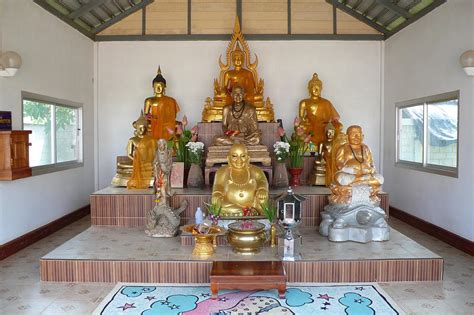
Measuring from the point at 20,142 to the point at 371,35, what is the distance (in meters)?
Result: 6.44

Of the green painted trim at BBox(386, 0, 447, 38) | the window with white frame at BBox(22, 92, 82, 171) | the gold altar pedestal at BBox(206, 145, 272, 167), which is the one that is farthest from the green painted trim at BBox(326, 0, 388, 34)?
the window with white frame at BBox(22, 92, 82, 171)

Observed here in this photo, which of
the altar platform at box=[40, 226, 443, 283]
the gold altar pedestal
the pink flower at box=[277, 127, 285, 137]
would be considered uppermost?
the pink flower at box=[277, 127, 285, 137]

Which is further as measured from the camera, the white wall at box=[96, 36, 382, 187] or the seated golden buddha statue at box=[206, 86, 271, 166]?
the white wall at box=[96, 36, 382, 187]

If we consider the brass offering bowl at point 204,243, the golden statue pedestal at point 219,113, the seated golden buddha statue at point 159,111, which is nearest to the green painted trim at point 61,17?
the seated golden buddha statue at point 159,111

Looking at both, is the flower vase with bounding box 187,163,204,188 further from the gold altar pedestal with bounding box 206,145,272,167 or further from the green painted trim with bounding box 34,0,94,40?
the green painted trim with bounding box 34,0,94,40

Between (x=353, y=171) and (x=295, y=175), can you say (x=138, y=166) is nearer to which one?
(x=295, y=175)

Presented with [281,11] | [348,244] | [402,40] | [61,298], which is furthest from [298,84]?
[61,298]

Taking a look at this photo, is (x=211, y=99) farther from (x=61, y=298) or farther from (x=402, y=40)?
(x=61, y=298)

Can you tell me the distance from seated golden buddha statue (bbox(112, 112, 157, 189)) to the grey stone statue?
1546 millimetres

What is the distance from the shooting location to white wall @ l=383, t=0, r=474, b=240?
5488mm

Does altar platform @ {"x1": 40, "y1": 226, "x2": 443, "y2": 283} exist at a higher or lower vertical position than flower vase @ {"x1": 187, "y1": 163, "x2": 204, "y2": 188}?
lower

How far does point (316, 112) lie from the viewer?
8.16 meters

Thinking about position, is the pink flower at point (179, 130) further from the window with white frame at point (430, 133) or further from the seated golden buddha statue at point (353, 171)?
the window with white frame at point (430, 133)

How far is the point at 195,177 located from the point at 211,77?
97.7 inches
